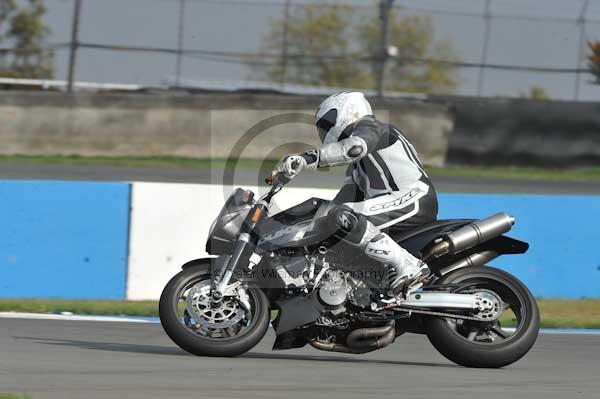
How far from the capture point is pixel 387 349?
7.82 metres

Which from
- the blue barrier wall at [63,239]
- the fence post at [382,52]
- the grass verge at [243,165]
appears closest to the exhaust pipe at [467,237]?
the blue barrier wall at [63,239]

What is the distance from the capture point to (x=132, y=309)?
9.99 meters

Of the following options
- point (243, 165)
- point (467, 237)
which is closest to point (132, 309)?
point (467, 237)

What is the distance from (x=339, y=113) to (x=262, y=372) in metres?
1.67

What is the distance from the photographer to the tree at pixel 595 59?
1942 centimetres

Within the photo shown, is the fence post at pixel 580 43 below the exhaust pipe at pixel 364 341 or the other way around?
the other way around

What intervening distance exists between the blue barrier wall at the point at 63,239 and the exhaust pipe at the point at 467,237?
4.42m

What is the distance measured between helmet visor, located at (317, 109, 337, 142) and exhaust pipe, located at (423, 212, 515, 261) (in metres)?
0.94

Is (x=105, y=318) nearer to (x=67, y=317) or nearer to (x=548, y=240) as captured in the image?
(x=67, y=317)

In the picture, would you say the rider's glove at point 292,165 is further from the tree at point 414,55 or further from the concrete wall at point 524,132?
the tree at point 414,55

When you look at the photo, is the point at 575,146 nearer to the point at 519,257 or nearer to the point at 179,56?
the point at 179,56

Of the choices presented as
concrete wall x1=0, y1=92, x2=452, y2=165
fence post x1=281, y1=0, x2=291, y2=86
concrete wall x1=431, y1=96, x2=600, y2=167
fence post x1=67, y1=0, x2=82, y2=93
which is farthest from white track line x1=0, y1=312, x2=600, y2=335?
fence post x1=281, y1=0, x2=291, y2=86

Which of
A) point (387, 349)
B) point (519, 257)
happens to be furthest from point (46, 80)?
point (387, 349)

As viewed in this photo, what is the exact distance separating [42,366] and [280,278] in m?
1.44
